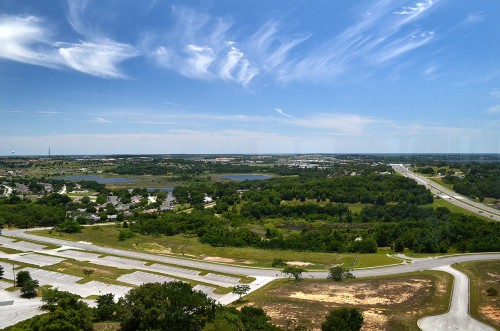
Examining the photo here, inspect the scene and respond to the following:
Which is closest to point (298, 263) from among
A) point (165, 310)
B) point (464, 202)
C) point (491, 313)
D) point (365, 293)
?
point (365, 293)

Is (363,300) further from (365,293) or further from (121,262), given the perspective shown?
(121,262)

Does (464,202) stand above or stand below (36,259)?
above

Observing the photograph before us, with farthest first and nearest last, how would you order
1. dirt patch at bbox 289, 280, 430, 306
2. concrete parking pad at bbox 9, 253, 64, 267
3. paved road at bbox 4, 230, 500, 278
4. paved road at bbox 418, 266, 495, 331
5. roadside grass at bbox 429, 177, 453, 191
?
roadside grass at bbox 429, 177, 453, 191, concrete parking pad at bbox 9, 253, 64, 267, paved road at bbox 4, 230, 500, 278, dirt patch at bbox 289, 280, 430, 306, paved road at bbox 418, 266, 495, 331

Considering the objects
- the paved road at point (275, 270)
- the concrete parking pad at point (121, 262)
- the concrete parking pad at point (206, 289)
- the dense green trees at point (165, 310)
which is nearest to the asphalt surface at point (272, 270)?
the paved road at point (275, 270)

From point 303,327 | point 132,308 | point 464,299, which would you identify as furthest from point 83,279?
point 464,299

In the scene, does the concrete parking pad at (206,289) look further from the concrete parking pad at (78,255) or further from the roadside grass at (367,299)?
the concrete parking pad at (78,255)

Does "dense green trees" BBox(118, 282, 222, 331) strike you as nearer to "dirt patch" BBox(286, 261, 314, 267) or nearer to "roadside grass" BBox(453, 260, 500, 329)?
"roadside grass" BBox(453, 260, 500, 329)

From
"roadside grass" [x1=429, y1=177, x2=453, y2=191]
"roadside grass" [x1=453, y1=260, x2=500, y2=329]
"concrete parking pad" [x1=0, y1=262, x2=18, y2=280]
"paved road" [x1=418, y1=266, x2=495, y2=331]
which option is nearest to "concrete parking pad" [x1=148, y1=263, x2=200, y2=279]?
"concrete parking pad" [x1=0, y1=262, x2=18, y2=280]

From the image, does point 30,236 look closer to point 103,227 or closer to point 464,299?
point 103,227
